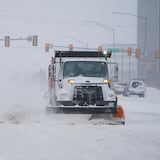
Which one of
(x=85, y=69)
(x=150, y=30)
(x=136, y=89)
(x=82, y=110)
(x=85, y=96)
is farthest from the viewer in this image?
(x=150, y=30)

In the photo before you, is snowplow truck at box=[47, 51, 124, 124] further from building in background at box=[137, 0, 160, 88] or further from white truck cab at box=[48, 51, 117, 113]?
building in background at box=[137, 0, 160, 88]

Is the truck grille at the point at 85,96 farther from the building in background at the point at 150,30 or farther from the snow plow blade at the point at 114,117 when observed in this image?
the building in background at the point at 150,30

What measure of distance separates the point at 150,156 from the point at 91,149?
1384 mm

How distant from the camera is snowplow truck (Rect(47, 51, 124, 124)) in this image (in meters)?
16.8

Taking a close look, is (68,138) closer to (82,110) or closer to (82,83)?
(82,110)

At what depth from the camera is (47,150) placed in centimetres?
1036

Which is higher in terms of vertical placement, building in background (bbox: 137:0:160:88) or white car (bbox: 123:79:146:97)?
building in background (bbox: 137:0:160:88)

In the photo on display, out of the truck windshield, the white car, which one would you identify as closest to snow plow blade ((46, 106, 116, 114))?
the truck windshield

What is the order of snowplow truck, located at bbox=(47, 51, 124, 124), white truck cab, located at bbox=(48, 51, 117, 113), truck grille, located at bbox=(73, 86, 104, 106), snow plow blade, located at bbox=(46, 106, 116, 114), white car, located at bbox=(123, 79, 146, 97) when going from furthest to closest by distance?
white car, located at bbox=(123, 79, 146, 97) → truck grille, located at bbox=(73, 86, 104, 106) → white truck cab, located at bbox=(48, 51, 117, 113) → snowplow truck, located at bbox=(47, 51, 124, 124) → snow plow blade, located at bbox=(46, 106, 116, 114)

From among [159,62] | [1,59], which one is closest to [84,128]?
[159,62]

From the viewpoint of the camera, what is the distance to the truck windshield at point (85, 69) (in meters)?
17.9

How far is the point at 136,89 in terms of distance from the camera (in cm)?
4347

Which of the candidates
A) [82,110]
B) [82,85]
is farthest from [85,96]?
[82,110]

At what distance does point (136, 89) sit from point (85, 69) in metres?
26.0
